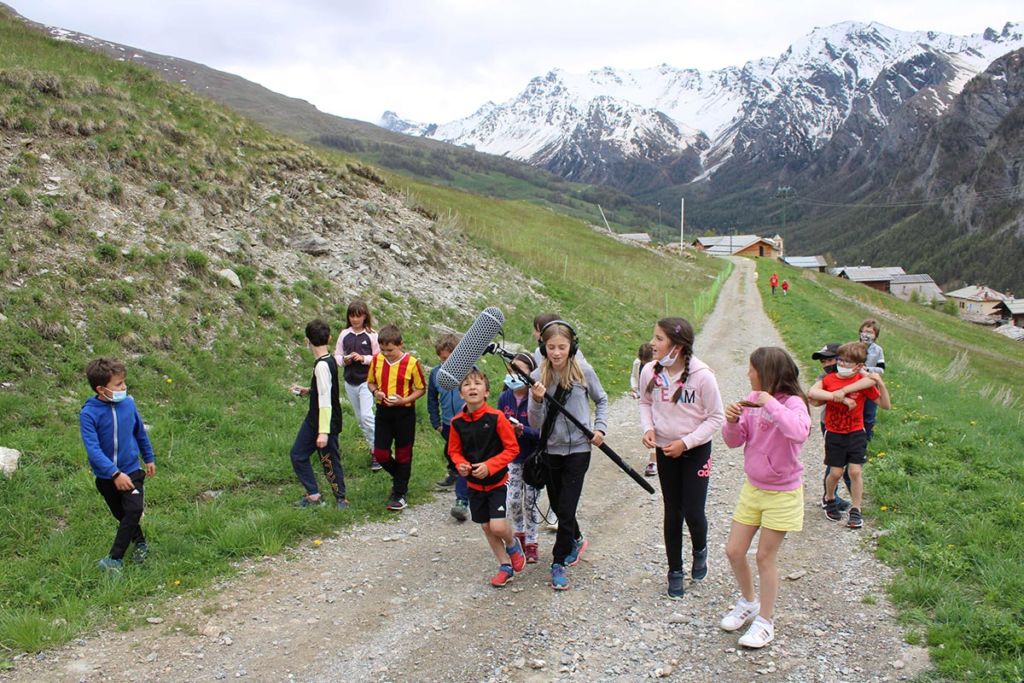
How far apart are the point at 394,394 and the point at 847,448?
4.91 m

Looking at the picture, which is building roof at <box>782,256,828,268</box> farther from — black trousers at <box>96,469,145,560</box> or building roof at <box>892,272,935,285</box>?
black trousers at <box>96,469,145,560</box>

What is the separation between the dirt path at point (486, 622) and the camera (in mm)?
5051

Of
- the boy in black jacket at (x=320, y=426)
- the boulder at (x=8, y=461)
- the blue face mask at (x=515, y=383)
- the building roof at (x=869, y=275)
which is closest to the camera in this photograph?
the blue face mask at (x=515, y=383)

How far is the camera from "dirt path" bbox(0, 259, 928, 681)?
5051 mm

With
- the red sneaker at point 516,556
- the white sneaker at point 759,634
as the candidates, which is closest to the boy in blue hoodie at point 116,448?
the red sneaker at point 516,556

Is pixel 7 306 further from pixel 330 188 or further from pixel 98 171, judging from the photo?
pixel 330 188

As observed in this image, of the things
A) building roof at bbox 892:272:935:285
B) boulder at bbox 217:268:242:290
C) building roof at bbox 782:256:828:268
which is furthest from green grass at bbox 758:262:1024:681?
building roof at bbox 782:256:828:268

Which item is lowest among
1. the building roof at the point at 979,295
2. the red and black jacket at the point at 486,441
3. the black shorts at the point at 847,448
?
the building roof at the point at 979,295

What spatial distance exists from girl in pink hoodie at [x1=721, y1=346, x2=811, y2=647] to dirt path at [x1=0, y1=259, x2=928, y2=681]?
1.61ft

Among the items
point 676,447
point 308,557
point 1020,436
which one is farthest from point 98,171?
point 1020,436

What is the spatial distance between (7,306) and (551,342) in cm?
820

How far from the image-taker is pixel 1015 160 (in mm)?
181875

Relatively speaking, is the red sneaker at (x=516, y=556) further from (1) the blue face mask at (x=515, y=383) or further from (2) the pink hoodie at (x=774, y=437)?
(2) the pink hoodie at (x=774, y=437)

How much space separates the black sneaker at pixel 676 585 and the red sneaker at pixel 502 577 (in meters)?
1.41
